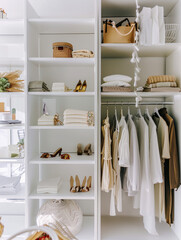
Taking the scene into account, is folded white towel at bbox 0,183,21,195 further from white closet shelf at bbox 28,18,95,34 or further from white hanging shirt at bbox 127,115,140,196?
white closet shelf at bbox 28,18,95,34

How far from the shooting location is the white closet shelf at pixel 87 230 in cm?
223

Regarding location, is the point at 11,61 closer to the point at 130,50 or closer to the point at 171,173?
the point at 130,50

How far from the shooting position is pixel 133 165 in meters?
2.09

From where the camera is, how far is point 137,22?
6.84 ft

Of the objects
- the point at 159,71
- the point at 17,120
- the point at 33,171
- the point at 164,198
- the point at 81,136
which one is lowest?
the point at 164,198

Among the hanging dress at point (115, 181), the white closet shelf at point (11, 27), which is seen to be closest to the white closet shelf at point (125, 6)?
the white closet shelf at point (11, 27)

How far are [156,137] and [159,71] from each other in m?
0.89

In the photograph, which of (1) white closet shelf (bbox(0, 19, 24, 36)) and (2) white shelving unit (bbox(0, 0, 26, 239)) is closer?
(1) white closet shelf (bbox(0, 19, 24, 36))

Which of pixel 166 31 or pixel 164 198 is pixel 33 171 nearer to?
pixel 164 198

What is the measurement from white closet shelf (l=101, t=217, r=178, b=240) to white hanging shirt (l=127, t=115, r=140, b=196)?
46cm

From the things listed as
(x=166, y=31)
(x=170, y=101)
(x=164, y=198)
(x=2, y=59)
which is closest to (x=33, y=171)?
(x=2, y=59)

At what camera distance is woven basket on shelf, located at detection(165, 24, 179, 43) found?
2.21 m

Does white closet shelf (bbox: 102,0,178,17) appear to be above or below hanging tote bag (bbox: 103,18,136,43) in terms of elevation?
above

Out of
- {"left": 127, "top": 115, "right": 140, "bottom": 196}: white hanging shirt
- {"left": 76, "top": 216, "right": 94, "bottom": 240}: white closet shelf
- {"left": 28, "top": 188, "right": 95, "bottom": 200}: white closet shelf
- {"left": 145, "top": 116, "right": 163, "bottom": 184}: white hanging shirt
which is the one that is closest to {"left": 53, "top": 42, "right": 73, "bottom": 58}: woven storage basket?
{"left": 127, "top": 115, "right": 140, "bottom": 196}: white hanging shirt
